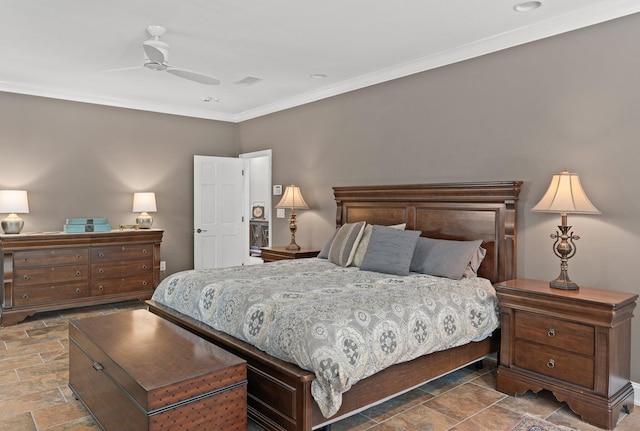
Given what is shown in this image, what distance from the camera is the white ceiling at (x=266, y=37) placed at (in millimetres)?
3119

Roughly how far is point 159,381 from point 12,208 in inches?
160

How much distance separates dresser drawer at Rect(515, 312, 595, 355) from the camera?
108 inches

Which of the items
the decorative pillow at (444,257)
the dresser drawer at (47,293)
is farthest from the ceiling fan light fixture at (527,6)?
the dresser drawer at (47,293)

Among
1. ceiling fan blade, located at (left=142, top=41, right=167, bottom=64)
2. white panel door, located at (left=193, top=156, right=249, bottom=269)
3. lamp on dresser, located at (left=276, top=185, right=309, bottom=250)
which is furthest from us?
white panel door, located at (left=193, top=156, right=249, bottom=269)

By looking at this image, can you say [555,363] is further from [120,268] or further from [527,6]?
[120,268]

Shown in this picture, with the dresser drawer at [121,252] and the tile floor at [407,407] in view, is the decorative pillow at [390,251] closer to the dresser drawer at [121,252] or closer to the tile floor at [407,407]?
the tile floor at [407,407]

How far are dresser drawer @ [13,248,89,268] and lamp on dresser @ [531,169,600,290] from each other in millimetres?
4803

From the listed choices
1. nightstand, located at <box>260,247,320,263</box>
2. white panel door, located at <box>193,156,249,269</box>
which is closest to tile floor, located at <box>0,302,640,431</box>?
nightstand, located at <box>260,247,320,263</box>

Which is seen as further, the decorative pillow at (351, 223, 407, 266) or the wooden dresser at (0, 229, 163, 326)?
the wooden dresser at (0, 229, 163, 326)

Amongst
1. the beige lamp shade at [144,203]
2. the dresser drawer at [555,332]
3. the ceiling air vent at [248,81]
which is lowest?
the dresser drawer at [555,332]

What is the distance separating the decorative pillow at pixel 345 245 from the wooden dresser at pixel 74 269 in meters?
2.66

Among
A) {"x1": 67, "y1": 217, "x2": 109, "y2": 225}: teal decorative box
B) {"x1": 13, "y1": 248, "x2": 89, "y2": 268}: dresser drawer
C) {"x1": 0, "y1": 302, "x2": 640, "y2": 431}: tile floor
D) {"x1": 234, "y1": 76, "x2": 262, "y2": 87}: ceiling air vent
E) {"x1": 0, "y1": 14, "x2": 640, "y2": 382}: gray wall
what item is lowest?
{"x1": 0, "y1": 302, "x2": 640, "y2": 431}: tile floor

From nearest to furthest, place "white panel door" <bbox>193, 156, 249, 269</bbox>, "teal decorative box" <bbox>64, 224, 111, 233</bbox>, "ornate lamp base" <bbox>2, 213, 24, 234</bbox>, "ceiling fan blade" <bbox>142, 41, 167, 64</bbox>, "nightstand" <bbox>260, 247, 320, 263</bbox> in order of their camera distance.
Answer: "ceiling fan blade" <bbox>142, 41, 167, 64</bbox> < "ornate lamp base" <bbox>2, 213, 24, 234</bbox> < "nightstand" <bbox>260, 247, 320, 263</bbox> < "teal decorative box" <bbox>64, 224, 111, 233</bbox> < "white panel door" <bbox>193, 156, 249, 269</bbox>

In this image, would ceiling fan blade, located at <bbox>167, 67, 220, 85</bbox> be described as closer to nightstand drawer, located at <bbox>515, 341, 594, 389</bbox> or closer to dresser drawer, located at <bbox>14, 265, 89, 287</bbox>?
dresser drawer, located at <bbox>14, 265, 89, 287</bbox>
